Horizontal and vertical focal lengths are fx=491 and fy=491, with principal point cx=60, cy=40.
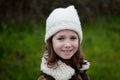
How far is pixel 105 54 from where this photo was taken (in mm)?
8898

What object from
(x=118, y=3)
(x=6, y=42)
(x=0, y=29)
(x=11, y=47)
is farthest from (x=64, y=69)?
(x=11, y=47)

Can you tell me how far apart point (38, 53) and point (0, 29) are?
5.03ft

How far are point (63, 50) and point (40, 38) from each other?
180 inches

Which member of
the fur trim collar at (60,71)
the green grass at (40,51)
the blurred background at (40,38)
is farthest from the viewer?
the green grass at (40,51)

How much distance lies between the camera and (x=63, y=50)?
427cm

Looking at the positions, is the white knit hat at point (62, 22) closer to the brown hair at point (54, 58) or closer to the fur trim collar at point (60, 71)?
the brown hair at point (54, 58)

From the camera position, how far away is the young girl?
4.24 metres

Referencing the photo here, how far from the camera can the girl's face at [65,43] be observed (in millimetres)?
4242

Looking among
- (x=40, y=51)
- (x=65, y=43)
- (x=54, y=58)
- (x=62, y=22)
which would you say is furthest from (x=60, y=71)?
(x=40, y=51)

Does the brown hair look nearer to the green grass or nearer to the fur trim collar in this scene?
the fur trim collar

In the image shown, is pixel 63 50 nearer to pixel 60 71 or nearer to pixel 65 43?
pixel 65 43

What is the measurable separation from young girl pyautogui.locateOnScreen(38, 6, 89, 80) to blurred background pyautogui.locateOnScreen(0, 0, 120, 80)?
1470 mm

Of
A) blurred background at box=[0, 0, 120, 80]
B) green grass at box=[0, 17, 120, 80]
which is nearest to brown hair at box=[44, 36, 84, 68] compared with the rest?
blurred background at box=[0, 0, 120, 80]

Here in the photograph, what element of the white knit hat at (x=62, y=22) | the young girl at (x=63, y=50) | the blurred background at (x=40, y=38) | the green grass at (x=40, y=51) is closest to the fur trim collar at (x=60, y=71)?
the young girl at (x=63, y=50)
